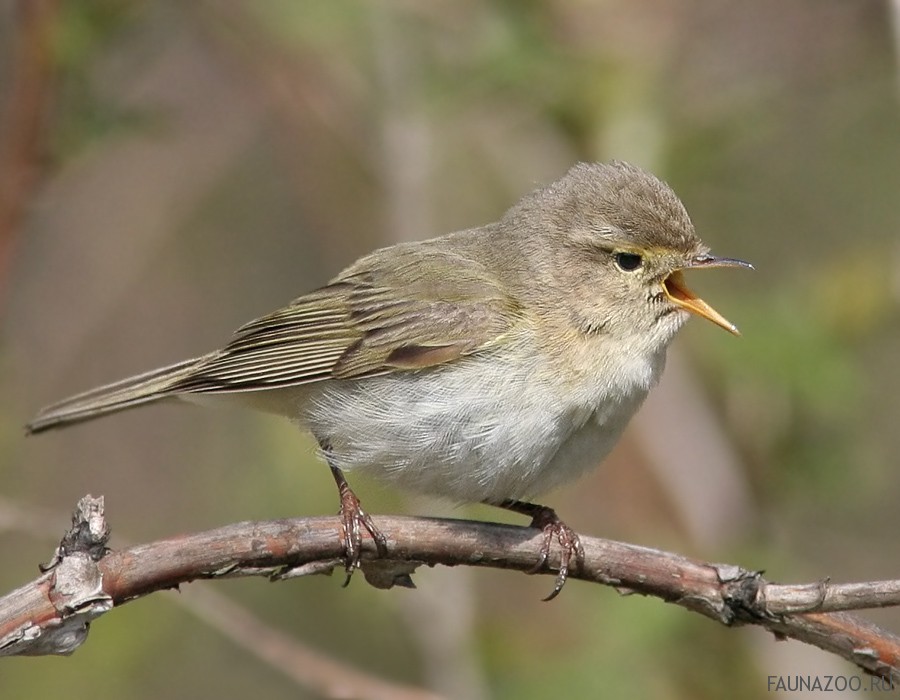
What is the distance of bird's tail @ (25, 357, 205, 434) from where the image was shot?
400 centimetres

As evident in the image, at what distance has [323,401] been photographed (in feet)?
13.0

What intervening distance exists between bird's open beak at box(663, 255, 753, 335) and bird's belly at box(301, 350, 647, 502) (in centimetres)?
32

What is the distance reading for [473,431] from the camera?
353 centimetres

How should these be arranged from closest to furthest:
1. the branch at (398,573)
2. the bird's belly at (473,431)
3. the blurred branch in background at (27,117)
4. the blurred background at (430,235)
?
the branch at (398,573), the bird's belly at (473,431), the blurred branch in background at (27,117), the blurred background at (430,235)

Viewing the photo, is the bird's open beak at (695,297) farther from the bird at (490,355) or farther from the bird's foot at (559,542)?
the bird's foot at (559,542)

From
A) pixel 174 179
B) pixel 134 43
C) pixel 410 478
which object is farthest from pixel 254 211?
pixel 410 478

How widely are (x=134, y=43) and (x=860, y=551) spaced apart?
4299 millimetres

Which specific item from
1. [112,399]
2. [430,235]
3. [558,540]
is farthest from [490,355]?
[430,235]

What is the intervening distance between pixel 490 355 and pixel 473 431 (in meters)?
0.30

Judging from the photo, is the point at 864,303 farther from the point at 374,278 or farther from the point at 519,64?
the point at 374,278

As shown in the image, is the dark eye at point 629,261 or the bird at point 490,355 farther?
the dark eye at point 629,261

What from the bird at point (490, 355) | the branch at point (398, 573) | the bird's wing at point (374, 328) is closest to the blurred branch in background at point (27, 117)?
the bird at point (490, 355)

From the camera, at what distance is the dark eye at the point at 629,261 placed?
3924 millimetres

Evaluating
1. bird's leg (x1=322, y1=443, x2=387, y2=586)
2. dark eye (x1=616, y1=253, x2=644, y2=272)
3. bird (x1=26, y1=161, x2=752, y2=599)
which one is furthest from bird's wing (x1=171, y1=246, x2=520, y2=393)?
bird's leg (x1=322, y1=443, x2=387, y2=586)
